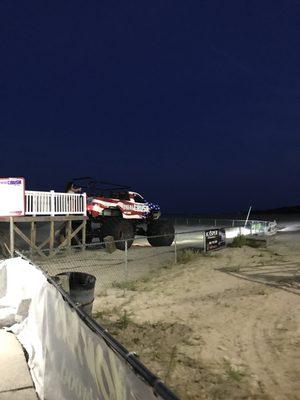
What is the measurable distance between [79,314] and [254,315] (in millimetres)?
5634

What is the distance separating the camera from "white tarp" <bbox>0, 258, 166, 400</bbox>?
2.87 m

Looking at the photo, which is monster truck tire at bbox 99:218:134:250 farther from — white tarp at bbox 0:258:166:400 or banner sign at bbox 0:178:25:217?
white tarp at bbox 0:258:166:400

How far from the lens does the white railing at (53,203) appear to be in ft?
53.0

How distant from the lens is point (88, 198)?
20.1 metres

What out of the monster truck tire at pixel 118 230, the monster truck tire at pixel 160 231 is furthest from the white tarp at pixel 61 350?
the monster truck tire at pixel 160 231

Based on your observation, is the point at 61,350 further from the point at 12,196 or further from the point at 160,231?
the point at 160,231

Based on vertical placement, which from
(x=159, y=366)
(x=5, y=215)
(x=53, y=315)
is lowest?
(x=159, y=366)

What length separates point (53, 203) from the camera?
56.2ft

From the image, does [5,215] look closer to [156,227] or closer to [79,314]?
[156,227]

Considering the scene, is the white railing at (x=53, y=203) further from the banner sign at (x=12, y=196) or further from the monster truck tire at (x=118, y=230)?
the monster truck tire at (x=118, y=230)

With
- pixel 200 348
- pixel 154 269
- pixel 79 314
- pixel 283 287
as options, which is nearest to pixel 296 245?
pixel 154 269

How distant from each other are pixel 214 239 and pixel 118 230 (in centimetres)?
403

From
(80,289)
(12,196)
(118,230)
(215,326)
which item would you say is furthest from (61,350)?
(118,230)

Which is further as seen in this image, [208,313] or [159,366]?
[208,313]
